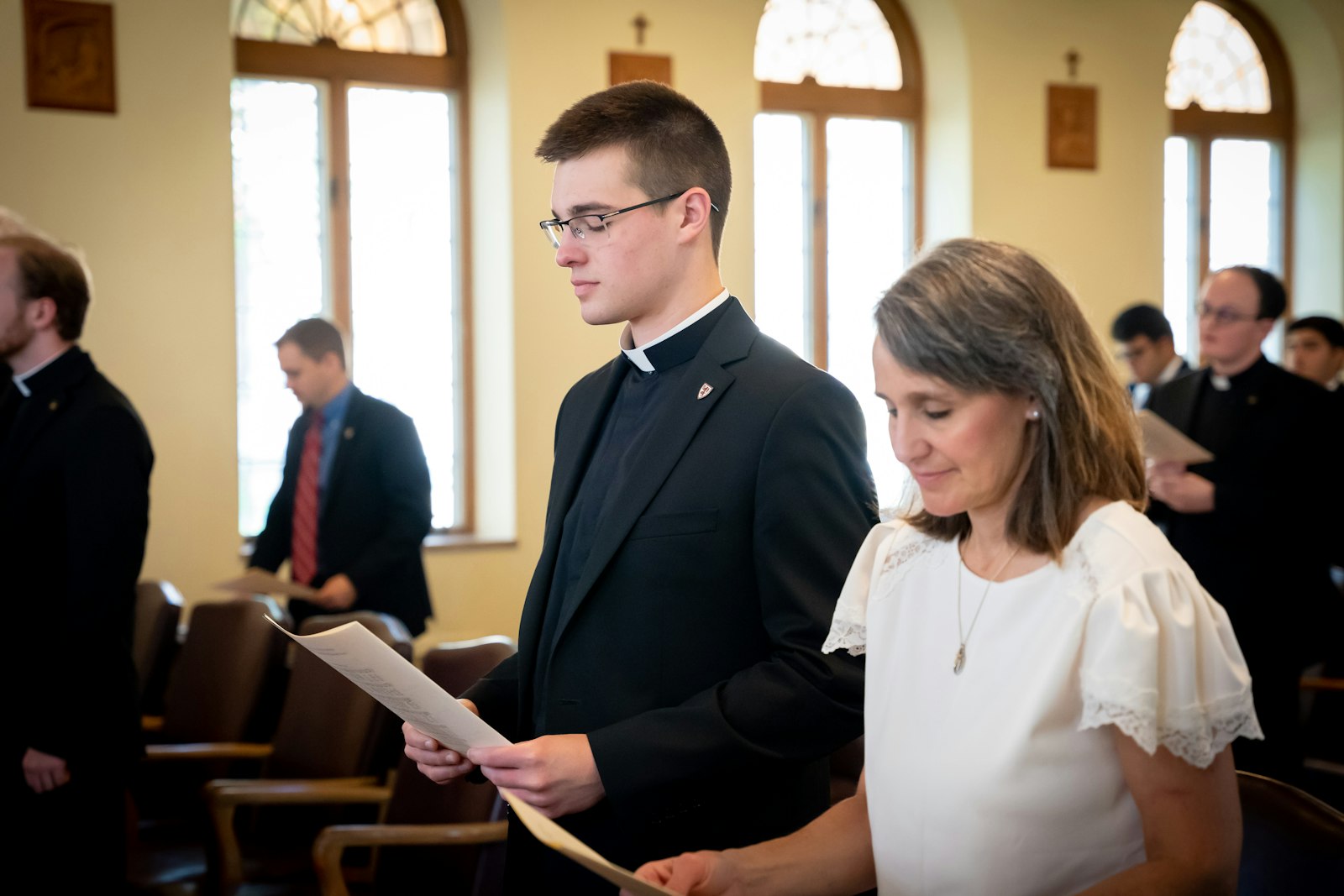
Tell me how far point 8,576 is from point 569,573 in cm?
162

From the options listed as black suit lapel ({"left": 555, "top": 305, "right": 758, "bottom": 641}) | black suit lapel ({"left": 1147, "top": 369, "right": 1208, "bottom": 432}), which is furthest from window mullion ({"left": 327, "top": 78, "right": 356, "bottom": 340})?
black suit lapel ({"left": 555, "top": 305, "right": 758, "bottom": 641})

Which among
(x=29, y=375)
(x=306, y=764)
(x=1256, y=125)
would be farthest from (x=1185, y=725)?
(x=1256, y=125)

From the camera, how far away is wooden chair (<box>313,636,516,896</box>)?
256 centimetres

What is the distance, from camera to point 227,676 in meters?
3.84

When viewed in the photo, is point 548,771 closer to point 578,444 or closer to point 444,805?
point 578,444

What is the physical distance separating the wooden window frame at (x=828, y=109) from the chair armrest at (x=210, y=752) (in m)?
4.66

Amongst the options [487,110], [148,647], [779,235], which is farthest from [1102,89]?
[148,647]

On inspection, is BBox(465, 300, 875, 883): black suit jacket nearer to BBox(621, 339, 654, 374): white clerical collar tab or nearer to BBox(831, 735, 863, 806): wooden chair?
BBox(621, 339, 654, 374): white clerical collar tab

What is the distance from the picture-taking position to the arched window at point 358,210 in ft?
21.6

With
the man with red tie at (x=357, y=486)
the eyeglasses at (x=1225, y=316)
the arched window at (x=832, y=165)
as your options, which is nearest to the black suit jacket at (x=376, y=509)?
the man with red tie at (x=357, y=486)

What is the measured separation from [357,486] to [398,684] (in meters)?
3.30

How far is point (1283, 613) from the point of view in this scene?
156 inches

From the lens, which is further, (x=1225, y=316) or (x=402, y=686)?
(x=1225, y=316)

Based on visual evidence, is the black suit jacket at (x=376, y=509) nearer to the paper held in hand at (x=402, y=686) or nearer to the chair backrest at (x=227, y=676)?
the chair backrest at (x=227, y=676)
